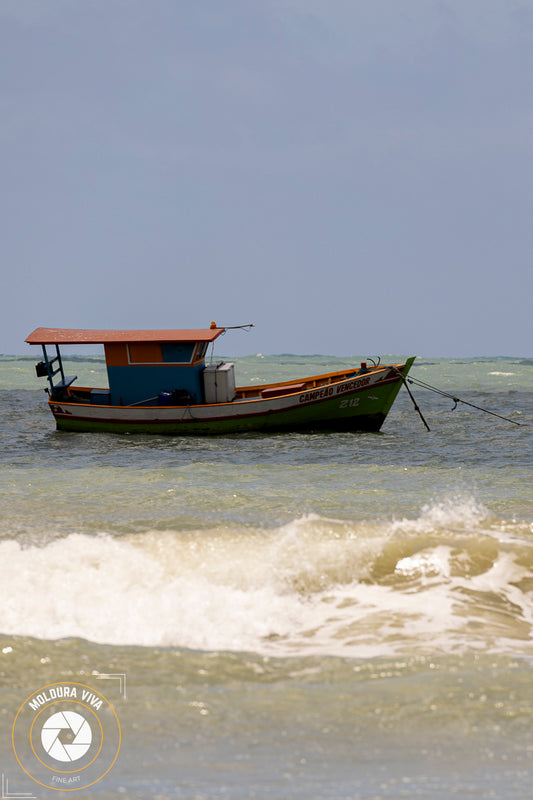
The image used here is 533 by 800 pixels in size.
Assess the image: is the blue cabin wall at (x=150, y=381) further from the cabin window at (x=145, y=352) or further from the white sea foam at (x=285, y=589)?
the white sea foam at (x=285, y=589)

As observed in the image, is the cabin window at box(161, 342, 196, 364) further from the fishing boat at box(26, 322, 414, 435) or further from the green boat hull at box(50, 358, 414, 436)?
the green boat hull at box(50, 358, 414, 436)

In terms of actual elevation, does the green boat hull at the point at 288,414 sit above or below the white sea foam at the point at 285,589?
above

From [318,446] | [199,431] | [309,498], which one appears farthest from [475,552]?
[199,431]

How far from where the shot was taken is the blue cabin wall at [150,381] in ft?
64.6

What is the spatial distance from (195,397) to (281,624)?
43.2ft

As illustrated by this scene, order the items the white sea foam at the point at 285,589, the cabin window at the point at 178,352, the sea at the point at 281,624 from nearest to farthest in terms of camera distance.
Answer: the sea at the point at 281,624
the white sea foam at the point at 285,589
the cabin window at the point at 178,352

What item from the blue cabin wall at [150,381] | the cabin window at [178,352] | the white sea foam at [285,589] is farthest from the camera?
the blue cabin wall at [150,381]

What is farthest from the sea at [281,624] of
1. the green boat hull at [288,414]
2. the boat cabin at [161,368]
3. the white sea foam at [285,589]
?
the boat cabin at [161,368]

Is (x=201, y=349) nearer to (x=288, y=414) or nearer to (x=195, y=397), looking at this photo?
(x=195, y=397)

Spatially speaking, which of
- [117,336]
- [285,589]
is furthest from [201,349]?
[285,589]

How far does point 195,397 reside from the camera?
1970 cm

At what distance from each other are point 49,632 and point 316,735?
123 inches

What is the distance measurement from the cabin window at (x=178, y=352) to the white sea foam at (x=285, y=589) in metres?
10.7

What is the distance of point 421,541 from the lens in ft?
28.5
